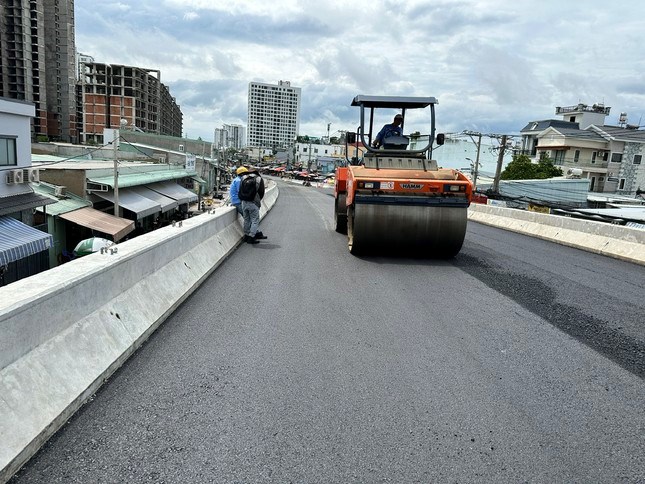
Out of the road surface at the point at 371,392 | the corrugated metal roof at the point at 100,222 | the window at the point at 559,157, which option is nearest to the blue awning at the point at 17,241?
the corrugated metal roof at the point at 100,222

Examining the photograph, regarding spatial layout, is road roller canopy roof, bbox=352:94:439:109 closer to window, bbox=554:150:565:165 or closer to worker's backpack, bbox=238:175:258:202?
worker's backpack, bbox=238:175:258:202

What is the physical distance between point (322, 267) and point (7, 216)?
14732 millimetres

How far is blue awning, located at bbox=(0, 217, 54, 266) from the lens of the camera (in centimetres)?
1472

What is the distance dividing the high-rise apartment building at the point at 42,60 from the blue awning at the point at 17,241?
91086 mm

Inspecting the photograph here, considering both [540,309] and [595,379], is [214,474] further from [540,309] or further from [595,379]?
[540,309]

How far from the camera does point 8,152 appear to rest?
62.7 feet

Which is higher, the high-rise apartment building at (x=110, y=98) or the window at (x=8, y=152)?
the high-rise apartment building at (x=110, y=98)

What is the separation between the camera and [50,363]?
3289mm

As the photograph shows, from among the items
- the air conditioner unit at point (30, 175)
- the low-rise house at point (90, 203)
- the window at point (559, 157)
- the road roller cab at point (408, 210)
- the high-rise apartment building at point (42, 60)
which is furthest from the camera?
the high-rise apartment building at point (42, 60)

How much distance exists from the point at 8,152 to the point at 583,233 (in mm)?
20068

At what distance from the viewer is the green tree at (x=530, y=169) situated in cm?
4878

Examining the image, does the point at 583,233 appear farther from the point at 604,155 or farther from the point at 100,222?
the point at 604,155

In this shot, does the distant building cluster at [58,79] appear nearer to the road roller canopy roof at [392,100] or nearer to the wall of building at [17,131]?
the wall of building at [17,131]

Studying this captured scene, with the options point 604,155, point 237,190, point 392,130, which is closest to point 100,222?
point 237,190
